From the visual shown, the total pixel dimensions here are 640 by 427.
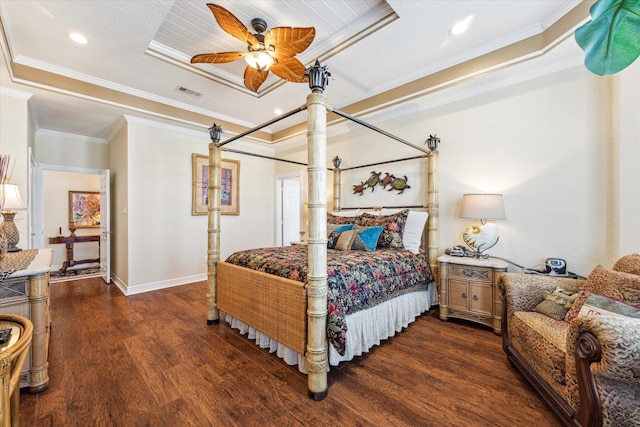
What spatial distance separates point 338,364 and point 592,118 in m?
3.18

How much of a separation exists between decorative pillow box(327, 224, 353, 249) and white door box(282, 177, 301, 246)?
2.61m

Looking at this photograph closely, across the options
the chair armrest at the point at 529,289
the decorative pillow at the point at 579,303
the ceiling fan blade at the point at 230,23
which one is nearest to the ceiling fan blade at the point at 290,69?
the ceiling fan blade at the point at 230,23

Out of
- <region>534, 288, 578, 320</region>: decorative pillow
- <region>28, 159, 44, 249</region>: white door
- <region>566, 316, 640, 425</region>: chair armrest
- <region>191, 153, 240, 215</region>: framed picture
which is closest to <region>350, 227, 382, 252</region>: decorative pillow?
<region>534, 288, 578, 320</region>: decorative pillow

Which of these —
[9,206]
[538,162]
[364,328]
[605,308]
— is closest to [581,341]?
[605,308]

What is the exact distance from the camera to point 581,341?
1.20 meters

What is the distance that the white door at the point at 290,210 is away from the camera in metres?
5.93

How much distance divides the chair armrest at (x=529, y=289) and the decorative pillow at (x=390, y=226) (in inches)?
48.8

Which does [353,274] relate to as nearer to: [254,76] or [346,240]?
[346,240]

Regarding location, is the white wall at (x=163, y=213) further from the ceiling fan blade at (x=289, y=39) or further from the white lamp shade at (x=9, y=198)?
the ceiling fan blade at (x=289, y=39)

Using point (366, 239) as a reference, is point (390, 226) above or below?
above

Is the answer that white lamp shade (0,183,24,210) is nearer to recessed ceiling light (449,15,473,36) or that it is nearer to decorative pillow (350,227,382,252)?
decorative pillow (350,227,382,252)

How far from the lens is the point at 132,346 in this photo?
2.38 meters

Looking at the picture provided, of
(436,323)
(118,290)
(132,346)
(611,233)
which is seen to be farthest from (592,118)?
(118,290)

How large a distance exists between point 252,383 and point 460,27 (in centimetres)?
Answer: 353
